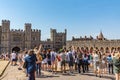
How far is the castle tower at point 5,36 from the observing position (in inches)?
3559

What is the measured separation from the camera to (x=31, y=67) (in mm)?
12477

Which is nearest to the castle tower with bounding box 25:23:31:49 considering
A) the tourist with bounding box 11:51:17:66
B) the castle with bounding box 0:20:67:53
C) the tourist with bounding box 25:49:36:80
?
the castle with bounding box 0:20:67:53

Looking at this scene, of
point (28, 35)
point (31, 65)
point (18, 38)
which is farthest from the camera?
point (28, 35)

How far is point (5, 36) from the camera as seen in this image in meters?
92.4

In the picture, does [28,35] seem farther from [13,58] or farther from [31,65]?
[31,65]

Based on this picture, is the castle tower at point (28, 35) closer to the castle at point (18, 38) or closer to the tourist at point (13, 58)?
the castle at point (18, 38)

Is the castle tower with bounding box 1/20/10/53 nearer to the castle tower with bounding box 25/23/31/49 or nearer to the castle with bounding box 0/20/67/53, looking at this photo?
the castle with bounding box 0/20/67/53

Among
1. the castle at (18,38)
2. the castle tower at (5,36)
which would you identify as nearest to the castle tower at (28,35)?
the castle at (18,38)

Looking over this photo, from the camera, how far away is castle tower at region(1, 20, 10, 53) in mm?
90400

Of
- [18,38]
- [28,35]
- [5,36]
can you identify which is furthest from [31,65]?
[28,35]

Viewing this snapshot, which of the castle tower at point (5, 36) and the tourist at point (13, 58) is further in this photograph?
the castle tower at point (5, 36)

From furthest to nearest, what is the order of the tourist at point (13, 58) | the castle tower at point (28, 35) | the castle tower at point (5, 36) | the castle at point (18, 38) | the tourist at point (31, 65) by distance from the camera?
1. the castle tower at point (28, 35)
2. the castle at point (18, 38)
3. the castle tower at point (5, 36)
4. the tourist at point (13, 58)
5. the tourist at point (31, 65)

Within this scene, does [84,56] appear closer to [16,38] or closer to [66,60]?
[66,60]

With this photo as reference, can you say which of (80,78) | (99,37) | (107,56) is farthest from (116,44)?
(80,78)
